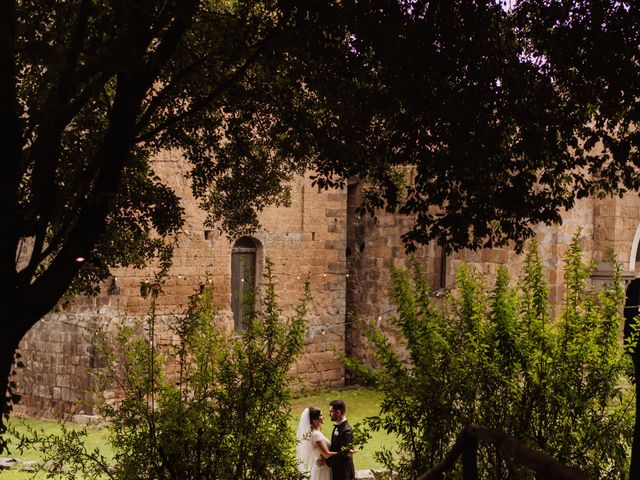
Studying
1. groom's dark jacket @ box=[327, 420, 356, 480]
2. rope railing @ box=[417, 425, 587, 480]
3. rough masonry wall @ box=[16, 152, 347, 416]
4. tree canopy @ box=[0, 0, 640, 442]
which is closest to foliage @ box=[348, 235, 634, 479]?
tree canopy @ box=[0, 0, 640, 442]

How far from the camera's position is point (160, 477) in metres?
7.57

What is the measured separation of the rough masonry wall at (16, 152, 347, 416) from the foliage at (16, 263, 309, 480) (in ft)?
19.3

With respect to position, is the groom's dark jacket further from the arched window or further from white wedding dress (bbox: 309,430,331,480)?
the arched window

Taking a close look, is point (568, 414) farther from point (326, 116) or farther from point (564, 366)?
point (326, 116)

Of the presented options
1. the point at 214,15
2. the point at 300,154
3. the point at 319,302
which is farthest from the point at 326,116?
the point at 319,302

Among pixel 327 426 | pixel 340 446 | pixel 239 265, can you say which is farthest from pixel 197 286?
pixel 340 446

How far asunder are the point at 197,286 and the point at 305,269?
323 centimetres

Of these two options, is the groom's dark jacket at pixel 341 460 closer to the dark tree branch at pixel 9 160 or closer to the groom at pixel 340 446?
the groom at pixel 340 446

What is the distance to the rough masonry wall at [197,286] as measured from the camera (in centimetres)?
1630

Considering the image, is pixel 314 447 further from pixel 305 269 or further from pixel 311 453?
pixel 305 269

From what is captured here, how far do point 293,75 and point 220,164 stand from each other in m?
1.48

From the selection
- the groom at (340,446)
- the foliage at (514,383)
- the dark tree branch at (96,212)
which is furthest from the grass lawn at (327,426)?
the dark tree branch at (96,212)

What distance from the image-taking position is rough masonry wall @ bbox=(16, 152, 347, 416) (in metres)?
16.3

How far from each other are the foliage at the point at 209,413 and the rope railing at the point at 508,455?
2931 mm
